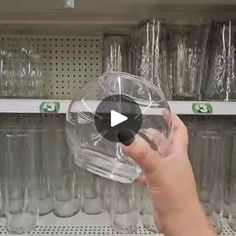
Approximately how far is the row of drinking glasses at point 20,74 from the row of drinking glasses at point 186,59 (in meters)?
0.27

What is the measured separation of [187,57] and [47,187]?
2.16 feet

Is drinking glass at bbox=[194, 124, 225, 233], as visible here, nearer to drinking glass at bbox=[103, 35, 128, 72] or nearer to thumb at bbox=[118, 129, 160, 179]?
drinking glass at bbox=[103, 35, 128, 72]

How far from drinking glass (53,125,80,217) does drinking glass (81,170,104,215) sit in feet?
0.07

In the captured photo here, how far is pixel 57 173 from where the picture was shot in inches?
52.9

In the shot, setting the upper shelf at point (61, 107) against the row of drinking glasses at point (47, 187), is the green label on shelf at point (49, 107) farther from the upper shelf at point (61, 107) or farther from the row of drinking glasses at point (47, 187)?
the row of drinking glasses at point (47, 187)

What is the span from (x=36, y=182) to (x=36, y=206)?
0.08 m

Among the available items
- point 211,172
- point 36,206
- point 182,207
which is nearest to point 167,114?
point 182,207

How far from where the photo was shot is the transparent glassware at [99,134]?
841 mm

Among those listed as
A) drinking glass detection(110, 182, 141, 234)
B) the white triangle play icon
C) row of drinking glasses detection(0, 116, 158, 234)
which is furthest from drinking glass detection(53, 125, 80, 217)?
the white triangle play icon

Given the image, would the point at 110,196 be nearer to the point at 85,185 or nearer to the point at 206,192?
the point at 85,185

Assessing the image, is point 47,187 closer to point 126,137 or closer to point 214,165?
point 214,165

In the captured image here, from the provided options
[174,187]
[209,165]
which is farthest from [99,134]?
[209,165]

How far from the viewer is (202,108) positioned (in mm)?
1050

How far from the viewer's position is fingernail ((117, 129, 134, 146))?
600mm
